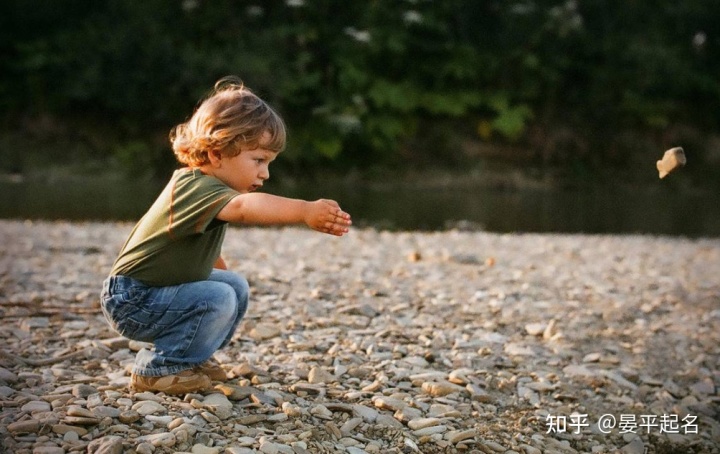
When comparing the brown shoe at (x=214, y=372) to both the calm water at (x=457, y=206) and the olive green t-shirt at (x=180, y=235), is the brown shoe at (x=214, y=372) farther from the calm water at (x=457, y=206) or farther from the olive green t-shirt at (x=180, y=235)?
the calm water at (x=457, y=206)

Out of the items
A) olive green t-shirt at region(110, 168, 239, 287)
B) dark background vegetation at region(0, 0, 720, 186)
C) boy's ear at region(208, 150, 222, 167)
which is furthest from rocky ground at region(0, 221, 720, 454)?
dark background vegetation at region(0, 0, 720, 186)

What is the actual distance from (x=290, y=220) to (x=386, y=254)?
172 inches

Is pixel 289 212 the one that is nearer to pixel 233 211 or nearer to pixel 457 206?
pixel 233 211

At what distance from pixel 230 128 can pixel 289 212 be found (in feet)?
1.26

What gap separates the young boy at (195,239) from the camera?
8.05 ft

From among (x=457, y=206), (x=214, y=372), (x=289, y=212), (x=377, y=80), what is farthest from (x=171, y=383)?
(x=377, y=80)

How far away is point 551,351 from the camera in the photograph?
3838 mm

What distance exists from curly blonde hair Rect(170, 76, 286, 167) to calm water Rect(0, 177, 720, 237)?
23.8 ft

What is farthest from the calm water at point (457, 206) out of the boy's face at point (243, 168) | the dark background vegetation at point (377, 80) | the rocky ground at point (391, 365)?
the boy's face at point (243, 168)

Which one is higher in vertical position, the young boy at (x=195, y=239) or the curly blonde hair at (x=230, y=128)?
the curly blonde hair at (x=230, y=128)

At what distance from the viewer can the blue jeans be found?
265 centimetres

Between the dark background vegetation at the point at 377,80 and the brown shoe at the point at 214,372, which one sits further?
the dark background vegetation at the point at 377,80

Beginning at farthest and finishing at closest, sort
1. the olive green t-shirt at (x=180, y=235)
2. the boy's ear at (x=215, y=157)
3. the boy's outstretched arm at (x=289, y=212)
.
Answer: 1. the boy's ear at (x=215, y=157)
2. the olive green t-shirt at (x=180, y=235)
3. the boy's outstretched arm at (x=289, y=212)

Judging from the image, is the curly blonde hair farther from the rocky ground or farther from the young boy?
the rocky ground
